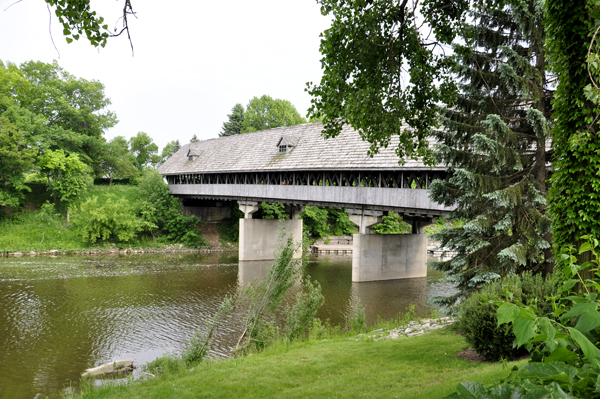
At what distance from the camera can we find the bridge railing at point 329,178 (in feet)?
58.0

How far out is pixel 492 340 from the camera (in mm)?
7059

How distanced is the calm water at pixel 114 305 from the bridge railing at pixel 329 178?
5.12 metres

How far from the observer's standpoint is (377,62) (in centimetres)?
670

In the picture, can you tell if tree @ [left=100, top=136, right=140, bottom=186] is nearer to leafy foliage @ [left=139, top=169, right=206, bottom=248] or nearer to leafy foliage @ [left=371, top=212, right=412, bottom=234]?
leafy foliage @ [left=139, top=169, right=206, bottom=248]

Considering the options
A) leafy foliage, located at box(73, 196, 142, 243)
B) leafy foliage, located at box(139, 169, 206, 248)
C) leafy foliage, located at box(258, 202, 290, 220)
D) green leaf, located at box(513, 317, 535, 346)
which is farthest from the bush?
leafy foliage, located at box(73, 196, 142, 243)

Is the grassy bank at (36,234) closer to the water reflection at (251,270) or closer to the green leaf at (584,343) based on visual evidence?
the water reflection at (251,270)

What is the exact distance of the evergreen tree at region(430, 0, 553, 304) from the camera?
9.39 m

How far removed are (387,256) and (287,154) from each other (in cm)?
907

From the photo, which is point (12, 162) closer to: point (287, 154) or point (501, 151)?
point (287, 154)

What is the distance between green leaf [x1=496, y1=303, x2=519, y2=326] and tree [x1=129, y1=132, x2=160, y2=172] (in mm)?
61101

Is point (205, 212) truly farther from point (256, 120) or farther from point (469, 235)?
point (469, 235)

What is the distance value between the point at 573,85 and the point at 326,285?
16.2 meters

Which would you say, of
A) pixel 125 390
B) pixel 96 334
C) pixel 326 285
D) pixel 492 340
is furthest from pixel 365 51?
pixel 326 285

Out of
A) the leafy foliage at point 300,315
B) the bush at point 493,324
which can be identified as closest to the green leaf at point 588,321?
the bush at point 493,324
